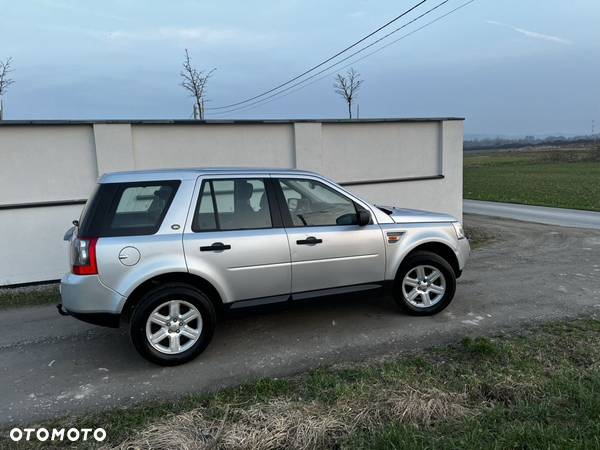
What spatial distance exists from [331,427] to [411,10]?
12.2m

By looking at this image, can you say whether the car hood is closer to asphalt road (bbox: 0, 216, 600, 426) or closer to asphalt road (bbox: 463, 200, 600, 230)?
asphalt road (bbox: 0, 216, 600, 426)

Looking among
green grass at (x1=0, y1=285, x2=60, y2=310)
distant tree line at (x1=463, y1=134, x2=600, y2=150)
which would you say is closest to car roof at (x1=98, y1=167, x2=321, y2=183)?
green grass at (x1=0, y1=285, x2=60, y2=310)

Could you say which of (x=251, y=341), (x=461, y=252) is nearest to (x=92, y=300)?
(x=251, y=341)

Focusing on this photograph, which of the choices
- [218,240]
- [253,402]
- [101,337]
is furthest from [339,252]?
[101,337]

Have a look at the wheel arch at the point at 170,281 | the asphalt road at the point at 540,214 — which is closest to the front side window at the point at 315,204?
the wheel arch at the point at 170,281

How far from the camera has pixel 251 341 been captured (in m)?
4.56

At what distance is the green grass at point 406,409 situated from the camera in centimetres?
274

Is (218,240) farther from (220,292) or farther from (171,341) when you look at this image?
(171,341)

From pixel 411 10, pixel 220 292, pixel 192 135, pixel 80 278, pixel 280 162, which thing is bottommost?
pixel 220 292

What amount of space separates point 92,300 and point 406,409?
266cm

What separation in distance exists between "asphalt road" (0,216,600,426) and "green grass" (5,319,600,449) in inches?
12.0

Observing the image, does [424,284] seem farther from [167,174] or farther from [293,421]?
[167,174]

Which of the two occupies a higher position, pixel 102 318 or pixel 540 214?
pixel 102 318

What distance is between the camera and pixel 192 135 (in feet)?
26.1
